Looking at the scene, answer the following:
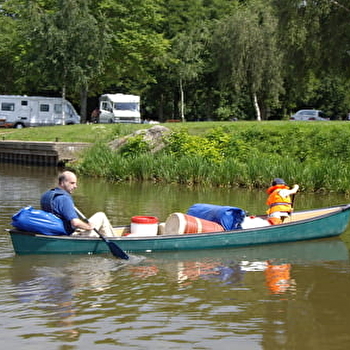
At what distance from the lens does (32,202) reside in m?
20.5

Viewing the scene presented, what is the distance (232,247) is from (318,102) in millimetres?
49910

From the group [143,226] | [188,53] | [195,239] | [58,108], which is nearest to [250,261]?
[195,239]

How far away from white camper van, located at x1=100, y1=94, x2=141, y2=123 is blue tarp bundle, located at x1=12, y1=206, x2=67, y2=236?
1443 inches

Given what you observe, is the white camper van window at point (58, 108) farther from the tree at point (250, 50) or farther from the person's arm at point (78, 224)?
the person's arm at point (78, 224)

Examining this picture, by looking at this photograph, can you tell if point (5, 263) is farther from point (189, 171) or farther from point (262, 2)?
point (262, 2)

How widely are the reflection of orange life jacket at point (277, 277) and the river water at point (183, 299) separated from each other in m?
0.02

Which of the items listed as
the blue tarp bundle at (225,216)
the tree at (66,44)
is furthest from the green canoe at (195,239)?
the tree at (66,44)

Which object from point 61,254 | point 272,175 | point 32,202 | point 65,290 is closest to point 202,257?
point 61,254

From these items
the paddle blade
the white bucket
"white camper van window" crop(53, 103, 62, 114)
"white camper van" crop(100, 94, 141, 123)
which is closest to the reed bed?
the white bucket

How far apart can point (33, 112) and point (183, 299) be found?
43.1 m

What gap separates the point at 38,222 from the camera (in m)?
12.1

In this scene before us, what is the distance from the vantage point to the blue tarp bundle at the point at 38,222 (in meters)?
12.0

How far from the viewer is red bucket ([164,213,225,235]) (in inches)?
524

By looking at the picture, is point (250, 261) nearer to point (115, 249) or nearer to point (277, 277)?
point (277, 277)
